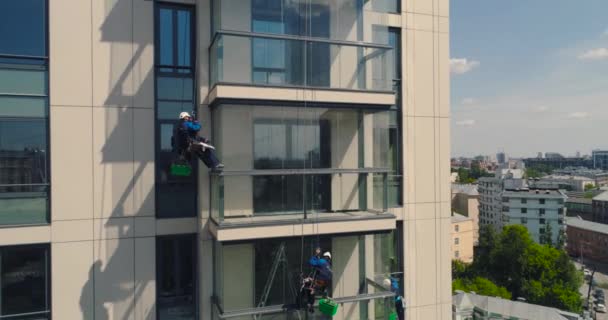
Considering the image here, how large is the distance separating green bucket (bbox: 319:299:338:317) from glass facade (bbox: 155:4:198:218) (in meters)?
3.52

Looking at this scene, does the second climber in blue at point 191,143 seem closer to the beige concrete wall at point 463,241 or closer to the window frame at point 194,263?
the window frame at point 194,263

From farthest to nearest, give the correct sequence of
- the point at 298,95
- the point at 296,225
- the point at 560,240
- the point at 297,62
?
1. the point at 560,240
2. the point at 297,62
3. the point at 298,95
4. the point at 296,225

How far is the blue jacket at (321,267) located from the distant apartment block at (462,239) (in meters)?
67.8

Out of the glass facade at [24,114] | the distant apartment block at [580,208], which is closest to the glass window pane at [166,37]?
the glass facade at [24,114]

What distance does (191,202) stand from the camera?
8500 mm

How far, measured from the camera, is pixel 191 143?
718 centimetres

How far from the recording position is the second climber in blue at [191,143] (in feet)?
23.6

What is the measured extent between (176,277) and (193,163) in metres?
2.64

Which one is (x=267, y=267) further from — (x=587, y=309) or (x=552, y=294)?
(x=587, y=309)

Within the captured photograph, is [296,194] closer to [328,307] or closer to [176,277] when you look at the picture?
[328,307]

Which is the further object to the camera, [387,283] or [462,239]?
[462,239]

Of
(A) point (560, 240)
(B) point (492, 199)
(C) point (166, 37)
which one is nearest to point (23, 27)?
(C) point (166, 37)

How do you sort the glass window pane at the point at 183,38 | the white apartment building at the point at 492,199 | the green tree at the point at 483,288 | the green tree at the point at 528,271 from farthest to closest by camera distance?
the white apartment building at the point at 492,199, the green tree at the point at 528,271, the green tree at the point at 483,288, the glass window pane at the point at 183,38

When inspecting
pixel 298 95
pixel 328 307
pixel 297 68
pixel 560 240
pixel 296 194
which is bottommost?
pixel 560 240
